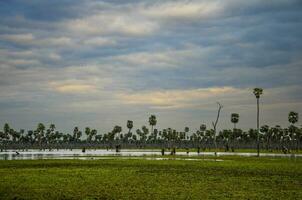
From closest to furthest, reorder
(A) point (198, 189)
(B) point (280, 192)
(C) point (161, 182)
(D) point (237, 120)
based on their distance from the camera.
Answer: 1. (B) point (280, 192)
2. (A) point (198, 189)
3. (C) point (161, 182)
4. (D) point (237, 120)

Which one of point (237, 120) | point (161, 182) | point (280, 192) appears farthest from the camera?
point (237, 120)

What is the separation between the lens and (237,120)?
614ft

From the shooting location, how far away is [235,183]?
29156 millimetres

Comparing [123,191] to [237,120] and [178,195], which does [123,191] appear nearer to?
[178,195]

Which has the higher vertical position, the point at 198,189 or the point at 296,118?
the point at 296,118

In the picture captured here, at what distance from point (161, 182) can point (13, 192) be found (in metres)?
10.8

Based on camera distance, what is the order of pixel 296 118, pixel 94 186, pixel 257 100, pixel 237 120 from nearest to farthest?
1. pixel 94 186
2. pixel 257 100
3. pixel 296 118
4. pixel 237 120

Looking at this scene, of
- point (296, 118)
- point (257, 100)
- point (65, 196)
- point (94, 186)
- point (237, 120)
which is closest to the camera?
point (65, 196)

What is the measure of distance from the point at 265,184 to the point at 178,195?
8558 mm

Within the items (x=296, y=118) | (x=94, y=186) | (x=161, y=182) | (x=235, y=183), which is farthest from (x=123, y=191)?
(x=296, y=118)

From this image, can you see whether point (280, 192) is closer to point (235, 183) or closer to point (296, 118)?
point (235, 183)

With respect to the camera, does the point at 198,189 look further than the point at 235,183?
No

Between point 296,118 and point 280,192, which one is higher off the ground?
point 296,118

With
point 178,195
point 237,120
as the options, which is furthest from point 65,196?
point 237,120
